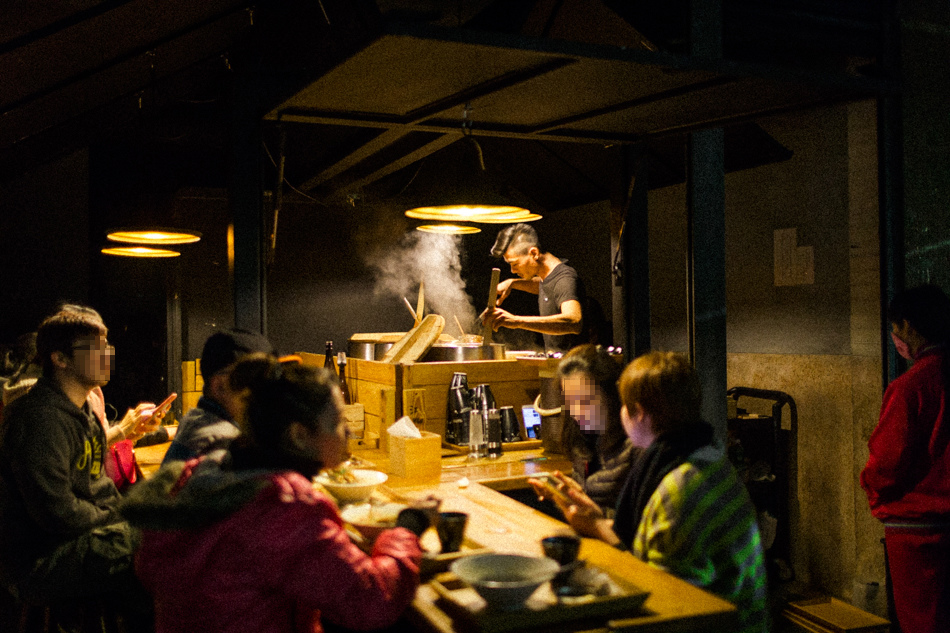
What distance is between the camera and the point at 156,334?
22.9 ft

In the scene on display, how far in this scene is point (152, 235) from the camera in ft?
17.7

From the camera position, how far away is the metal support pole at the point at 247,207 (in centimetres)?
363

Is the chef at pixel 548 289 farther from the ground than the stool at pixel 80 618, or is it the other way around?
the chef at pixel 548 289

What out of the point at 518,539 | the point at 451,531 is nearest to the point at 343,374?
the point at 518,539

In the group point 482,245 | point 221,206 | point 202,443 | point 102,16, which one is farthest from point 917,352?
point 221,206

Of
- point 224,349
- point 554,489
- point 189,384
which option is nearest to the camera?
point 554,489

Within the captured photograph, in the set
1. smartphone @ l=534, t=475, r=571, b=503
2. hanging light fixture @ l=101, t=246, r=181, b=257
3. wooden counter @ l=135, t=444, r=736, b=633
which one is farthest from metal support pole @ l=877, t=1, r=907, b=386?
hanging light fixture @ l=101, t=246, r=181, b=257

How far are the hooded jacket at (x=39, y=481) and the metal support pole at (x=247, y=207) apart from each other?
88 centimetres

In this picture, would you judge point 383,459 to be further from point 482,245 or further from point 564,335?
point 482,245

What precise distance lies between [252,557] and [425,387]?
2.68 metres

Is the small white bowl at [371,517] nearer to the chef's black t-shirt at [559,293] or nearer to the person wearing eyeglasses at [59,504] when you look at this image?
the person wearing eyeglasses at [59,504]

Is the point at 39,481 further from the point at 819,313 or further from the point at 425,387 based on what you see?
the point at 819,313

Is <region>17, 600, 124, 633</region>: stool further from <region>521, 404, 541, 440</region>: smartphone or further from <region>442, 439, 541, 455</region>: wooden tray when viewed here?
<region>521, 404, 541, 440</region>: smartphone

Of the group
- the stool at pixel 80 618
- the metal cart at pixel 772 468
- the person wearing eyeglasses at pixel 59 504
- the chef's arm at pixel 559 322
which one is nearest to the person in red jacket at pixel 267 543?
the person wearing eyeglasses at pixel 59 504
